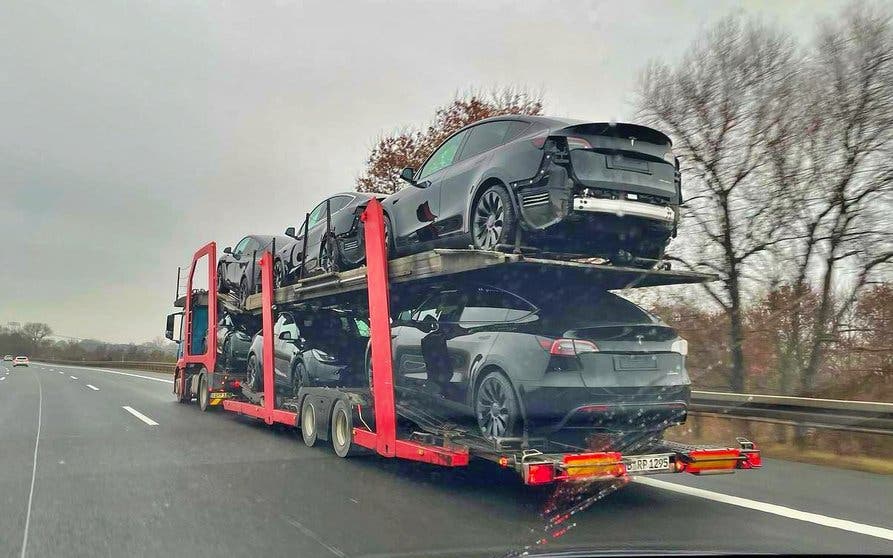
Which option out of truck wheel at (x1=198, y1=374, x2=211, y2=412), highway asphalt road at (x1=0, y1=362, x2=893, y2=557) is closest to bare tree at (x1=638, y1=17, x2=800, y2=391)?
highway asphalt road at (x1=0, y1=362, x2=893, y2=557)

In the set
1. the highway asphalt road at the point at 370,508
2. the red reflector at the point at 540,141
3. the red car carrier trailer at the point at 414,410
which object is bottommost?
the highway asphalt road at the point at 370,508

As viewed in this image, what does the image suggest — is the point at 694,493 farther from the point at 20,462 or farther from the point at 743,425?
the point at 20,462

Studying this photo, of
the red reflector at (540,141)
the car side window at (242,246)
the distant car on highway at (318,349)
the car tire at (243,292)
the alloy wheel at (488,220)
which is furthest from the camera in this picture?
the car side window at (242,246)

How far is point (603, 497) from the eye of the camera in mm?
6156

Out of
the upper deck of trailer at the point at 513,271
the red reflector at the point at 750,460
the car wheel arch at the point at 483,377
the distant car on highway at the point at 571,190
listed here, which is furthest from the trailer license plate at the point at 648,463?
the distant car on highway at the point at 571,190

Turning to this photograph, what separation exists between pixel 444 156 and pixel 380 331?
188cm

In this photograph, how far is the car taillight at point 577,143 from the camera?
575 cm

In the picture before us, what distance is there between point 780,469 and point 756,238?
16.5 feet

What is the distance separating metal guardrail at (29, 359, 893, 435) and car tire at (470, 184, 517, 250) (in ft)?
12.8

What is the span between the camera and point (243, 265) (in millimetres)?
12289

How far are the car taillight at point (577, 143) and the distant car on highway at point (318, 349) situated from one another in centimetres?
388

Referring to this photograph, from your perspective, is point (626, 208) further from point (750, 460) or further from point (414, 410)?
point (414, 410)

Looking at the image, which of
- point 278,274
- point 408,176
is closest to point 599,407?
point 408,176

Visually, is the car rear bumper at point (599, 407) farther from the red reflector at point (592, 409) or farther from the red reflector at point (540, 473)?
the red reflector at point (540, 473)
